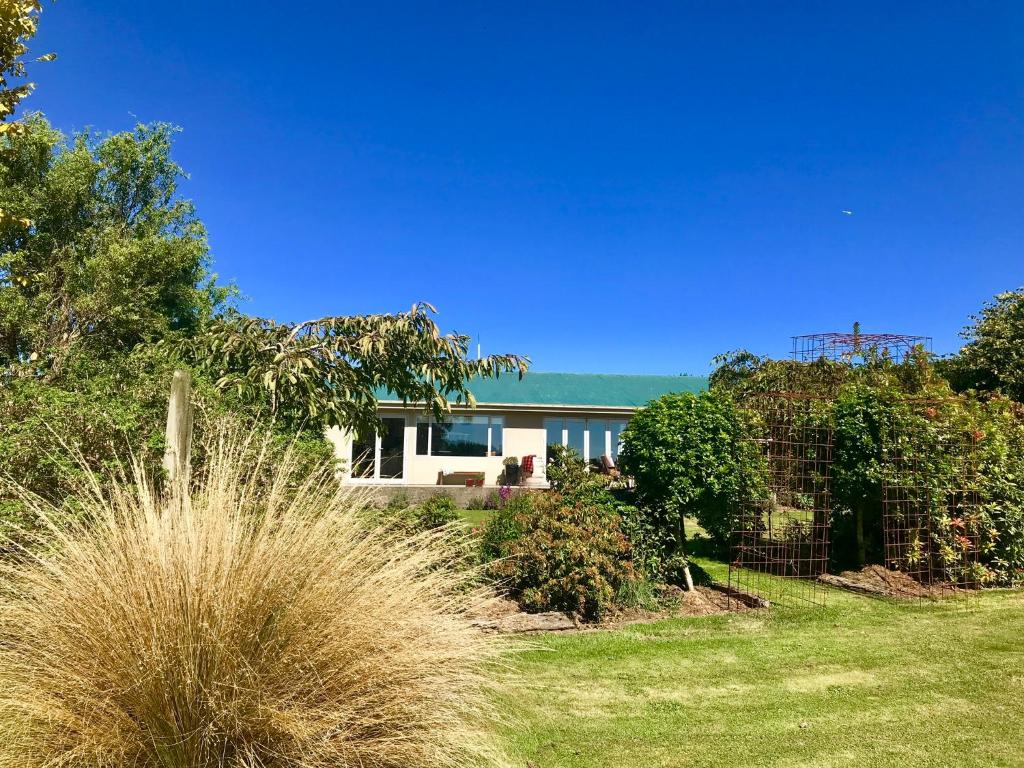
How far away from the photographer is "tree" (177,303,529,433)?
5680 millimetres

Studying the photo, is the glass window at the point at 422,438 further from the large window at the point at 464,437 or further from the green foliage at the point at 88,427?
the green foliage at the point at 88,427

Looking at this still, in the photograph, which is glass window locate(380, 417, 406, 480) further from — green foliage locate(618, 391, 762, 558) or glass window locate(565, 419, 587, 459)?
green foliage locate(618, 391, 762, 558)

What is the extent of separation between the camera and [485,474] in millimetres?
18609

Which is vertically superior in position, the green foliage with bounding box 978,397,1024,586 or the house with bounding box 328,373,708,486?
the house with bounding box 328,373,708,486

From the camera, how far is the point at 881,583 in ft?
25.6

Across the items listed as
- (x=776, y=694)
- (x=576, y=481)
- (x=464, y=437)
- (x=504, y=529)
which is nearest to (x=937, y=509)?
(x=576, y=481)

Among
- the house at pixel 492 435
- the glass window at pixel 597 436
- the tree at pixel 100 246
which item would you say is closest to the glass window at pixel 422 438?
the house at pixel 492 435

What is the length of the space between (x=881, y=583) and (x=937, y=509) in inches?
46.5

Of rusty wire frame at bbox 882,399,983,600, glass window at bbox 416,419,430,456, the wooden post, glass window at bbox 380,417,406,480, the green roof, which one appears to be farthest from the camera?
the green roof

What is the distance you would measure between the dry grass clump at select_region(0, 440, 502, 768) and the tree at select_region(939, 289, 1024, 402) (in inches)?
549

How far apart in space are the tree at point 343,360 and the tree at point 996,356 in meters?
12.0

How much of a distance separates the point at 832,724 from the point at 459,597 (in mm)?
2583

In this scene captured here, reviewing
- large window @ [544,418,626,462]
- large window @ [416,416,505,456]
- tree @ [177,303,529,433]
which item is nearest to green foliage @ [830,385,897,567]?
tree @ [177,303,529,433]

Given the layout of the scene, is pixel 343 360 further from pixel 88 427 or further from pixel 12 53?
pixel 12 53
